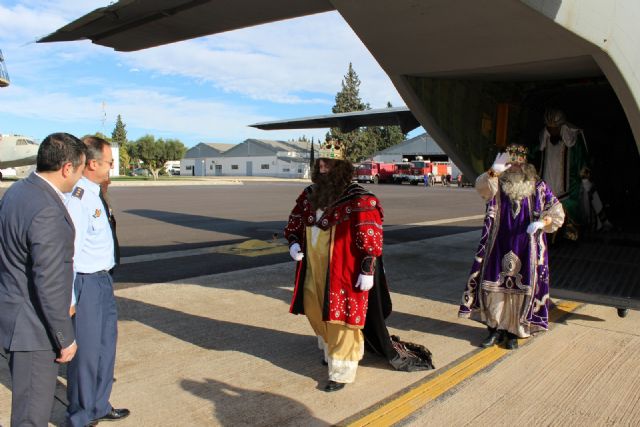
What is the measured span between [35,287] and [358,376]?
253cm

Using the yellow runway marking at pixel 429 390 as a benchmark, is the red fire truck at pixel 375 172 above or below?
above

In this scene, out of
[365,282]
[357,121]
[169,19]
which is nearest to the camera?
[365,282]

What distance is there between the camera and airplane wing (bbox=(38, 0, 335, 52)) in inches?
208

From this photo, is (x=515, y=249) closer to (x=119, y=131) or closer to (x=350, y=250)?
(x=350, y=250)

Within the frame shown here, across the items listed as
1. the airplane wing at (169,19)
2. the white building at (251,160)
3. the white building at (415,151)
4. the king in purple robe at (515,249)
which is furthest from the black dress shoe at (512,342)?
the white building at (251,160)

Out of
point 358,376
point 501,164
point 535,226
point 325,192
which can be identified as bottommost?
point 358,376

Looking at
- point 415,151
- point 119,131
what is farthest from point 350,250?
point 119,131

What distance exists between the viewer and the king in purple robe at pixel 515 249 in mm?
4617

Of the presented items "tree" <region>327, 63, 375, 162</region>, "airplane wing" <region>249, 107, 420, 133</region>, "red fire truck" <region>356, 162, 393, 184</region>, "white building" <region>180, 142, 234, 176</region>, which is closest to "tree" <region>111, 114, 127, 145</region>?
"white building" <region>180, 142, 234, 176</region>

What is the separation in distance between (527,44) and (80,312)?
436cm

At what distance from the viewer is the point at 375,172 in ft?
166

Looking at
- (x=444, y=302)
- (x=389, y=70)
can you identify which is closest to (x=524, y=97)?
(x=389, y=70)

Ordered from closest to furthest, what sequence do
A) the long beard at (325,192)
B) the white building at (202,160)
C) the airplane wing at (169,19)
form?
the long beard at (325,192)
the airplane wing at (169,19)
the white building at (202,160)

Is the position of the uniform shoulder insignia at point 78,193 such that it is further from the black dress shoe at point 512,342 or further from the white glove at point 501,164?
the black dress shoe at point 512,342
